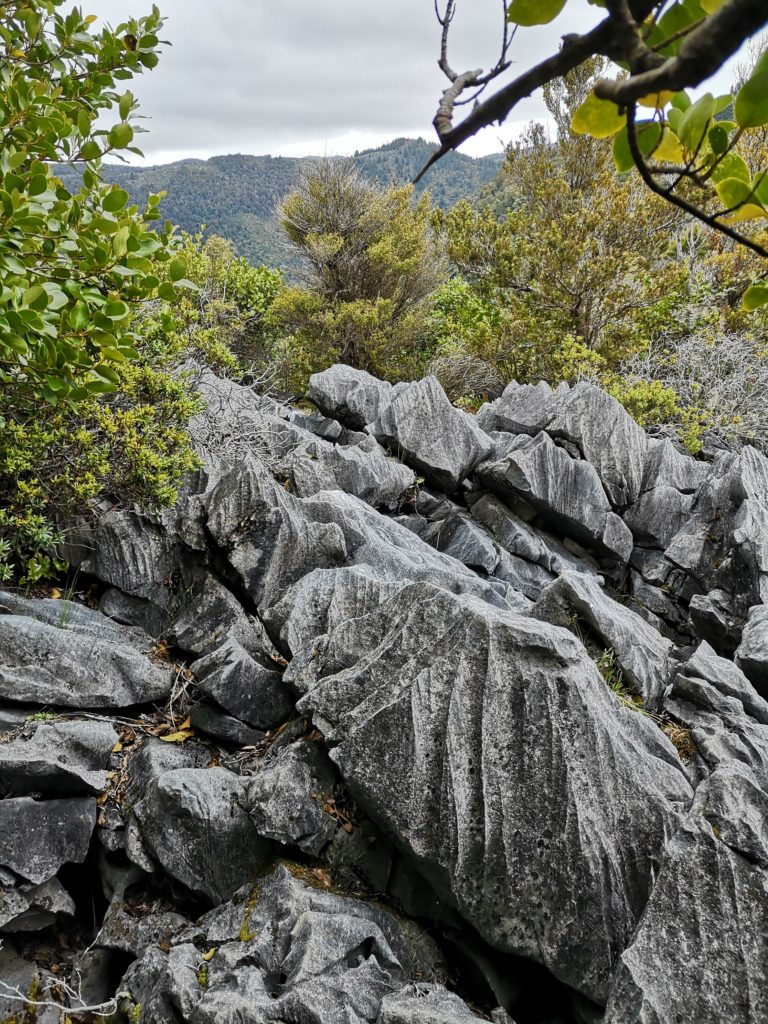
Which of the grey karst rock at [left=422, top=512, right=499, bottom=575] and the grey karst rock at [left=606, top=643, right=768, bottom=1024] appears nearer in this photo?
the grey karst rock at [left=606, top=643, right=768, bottom=1024]

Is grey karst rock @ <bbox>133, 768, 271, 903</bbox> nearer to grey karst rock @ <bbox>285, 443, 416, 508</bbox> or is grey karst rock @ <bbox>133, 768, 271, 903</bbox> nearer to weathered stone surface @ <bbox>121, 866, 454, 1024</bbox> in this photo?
weathered stone surface @ <bbox>121, 866, 454, 1024</bbox>

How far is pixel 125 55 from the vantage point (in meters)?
4.06

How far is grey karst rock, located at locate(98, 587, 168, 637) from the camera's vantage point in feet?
21.6

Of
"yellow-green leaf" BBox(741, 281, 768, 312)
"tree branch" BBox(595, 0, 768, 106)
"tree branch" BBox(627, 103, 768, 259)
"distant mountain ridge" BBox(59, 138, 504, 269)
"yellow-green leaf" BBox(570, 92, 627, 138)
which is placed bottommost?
"yellow-green leaf" BBox(741, 281, 768, 312)

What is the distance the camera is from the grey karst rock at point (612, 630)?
18.5 feet

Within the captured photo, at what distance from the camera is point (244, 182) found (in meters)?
126

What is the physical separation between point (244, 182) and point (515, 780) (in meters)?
141

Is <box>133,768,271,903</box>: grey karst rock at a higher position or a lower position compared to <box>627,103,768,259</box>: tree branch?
lower

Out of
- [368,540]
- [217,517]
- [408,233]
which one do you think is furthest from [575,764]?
[408,233]

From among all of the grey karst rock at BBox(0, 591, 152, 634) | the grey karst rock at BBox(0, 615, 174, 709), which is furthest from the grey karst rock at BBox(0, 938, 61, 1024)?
the grey karst rock at BBox(0, 591, 152, 634)

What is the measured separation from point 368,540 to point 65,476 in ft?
9.98

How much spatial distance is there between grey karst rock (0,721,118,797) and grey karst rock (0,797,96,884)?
0.34ft

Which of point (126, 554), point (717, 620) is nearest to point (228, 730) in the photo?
point (126, 554)

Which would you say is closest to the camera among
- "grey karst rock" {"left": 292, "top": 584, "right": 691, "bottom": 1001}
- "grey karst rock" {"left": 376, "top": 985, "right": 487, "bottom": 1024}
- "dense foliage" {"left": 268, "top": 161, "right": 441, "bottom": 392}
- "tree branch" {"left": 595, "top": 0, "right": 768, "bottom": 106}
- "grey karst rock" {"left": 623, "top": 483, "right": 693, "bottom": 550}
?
"tree branch" {"left": 595, "top": 0, "right": 768, "bottom": 106}
